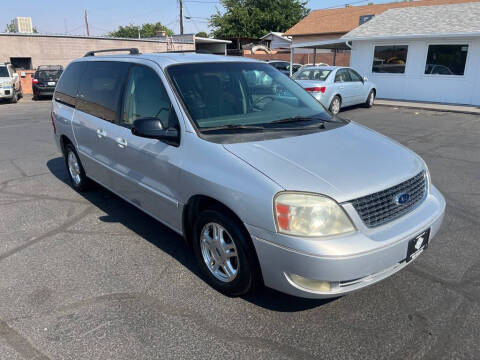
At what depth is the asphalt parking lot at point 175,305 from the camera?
2.51 metres

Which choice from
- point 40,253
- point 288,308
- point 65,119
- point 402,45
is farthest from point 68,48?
point 288,308

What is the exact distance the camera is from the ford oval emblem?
2693mm

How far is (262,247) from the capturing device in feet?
8.32

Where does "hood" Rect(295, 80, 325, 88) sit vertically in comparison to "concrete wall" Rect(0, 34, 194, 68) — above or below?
below

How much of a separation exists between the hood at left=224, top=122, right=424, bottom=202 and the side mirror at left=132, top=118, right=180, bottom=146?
0.55 m

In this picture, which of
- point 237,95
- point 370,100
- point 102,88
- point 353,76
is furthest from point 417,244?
point 370,100

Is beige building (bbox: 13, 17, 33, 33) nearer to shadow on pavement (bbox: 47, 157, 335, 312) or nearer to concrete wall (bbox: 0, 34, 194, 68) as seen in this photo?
concrete wall (bbox: 0, 34, 194, 68)

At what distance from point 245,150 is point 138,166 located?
1299mm

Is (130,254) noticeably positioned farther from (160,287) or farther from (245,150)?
(245,150)

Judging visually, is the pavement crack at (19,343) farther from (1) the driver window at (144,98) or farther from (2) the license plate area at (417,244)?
(2) the license plate area at (417,244)

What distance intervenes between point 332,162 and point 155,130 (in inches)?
55.3

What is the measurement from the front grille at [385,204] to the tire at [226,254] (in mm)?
779

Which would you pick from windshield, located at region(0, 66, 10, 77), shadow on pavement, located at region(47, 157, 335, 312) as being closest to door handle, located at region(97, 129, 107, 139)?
shadow on pavement, located at region(47, 157, 335, 312)

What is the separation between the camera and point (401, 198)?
273 centimetres
